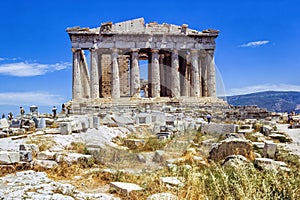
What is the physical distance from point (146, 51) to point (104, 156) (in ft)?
91.2

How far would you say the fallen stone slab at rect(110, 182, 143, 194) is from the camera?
6.90m

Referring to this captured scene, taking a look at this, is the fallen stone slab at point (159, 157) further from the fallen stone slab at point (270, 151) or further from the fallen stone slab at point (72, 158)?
the fallen stone slab at point (270, 151)

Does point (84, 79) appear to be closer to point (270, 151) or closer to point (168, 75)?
point (168, 75)

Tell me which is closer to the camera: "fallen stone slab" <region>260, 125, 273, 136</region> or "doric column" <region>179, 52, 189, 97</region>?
"fallen stone slab" <region>260, 125, 273, 136</region>

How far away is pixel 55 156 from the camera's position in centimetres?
971

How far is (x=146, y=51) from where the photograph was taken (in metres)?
37.2

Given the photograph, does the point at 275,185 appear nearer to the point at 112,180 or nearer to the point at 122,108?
the point at 112,180

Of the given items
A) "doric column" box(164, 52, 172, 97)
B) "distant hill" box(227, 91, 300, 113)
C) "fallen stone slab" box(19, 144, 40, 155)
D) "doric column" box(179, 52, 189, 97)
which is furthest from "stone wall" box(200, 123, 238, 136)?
"distant hill" box(227, 91, 300, 113)

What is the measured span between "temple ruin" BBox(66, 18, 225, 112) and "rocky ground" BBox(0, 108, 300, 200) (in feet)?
56.9

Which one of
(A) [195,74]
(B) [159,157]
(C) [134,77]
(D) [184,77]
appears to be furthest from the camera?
(D) [184,77]

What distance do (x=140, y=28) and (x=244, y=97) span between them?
75.4 metres

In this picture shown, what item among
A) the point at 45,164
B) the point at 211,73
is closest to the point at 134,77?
the point at 211,73

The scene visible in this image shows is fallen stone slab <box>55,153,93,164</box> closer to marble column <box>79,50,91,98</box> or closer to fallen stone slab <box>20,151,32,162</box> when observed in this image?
fallen stone slab <box>20,151,32,162</box>

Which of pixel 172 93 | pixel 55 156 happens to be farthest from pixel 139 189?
pixel 172 93
